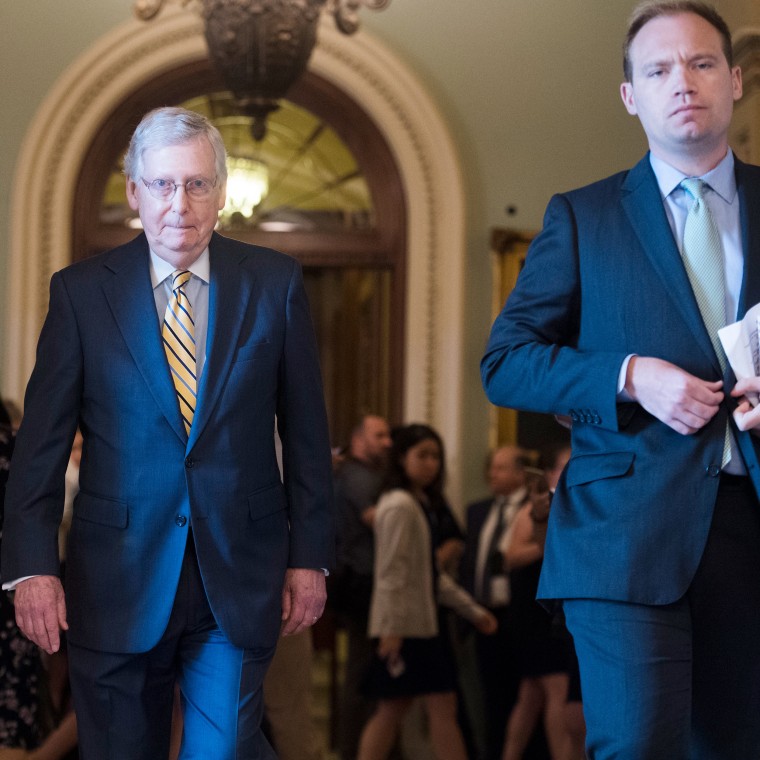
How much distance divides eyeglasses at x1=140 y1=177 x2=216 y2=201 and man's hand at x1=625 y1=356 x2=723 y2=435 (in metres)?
0.99

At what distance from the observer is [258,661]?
2781 mm

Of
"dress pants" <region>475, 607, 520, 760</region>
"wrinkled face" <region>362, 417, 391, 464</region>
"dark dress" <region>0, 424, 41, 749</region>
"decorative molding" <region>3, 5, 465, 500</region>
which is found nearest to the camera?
"dark dress" <region>0, 424, 41, 749</region>

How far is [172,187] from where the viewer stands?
2.76 metres

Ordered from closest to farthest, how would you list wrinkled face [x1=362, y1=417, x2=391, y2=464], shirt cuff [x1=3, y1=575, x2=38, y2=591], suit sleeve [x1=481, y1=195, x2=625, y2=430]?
suit sleeve [x1=481, y1=195, x2=625, y2=430]
shirt cuff [x1=3, y1=575, x2=38, y2=591]
wrinkled face [x1=362, y1=417, x2=391, y2=464]

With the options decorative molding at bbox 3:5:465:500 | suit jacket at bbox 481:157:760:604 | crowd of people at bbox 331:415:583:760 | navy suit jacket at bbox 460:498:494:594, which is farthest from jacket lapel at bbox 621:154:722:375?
decorative molding at bbox 3:5:465:500

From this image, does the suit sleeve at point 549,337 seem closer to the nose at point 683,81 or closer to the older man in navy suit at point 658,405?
the older man in navy suit at point 658,405

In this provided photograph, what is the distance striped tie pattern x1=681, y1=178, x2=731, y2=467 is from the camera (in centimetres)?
251

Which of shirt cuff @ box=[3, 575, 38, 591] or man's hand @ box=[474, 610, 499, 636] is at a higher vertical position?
shirt cuff @ box=[3, 575, 38, 591]

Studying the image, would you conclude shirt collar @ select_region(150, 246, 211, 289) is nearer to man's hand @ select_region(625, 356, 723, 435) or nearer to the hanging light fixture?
man's hand @ select_region(625, 356, 723, 435)

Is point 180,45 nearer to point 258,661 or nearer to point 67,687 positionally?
point 67,687

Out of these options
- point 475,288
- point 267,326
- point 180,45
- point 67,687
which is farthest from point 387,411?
point 267,326

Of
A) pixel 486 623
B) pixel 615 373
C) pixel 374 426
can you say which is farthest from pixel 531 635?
pixel 615 373

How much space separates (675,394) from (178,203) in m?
1.10

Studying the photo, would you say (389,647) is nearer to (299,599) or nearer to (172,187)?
(299,599)
